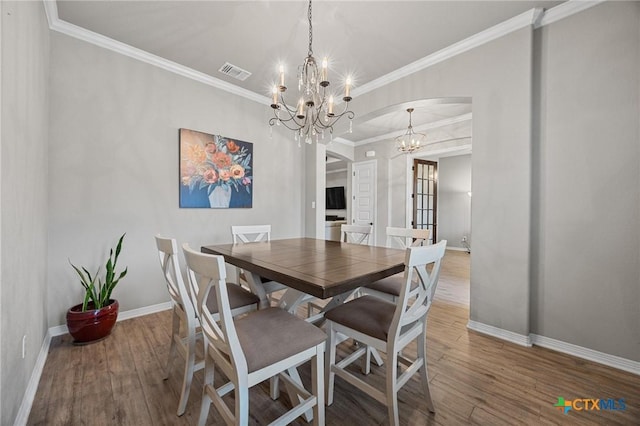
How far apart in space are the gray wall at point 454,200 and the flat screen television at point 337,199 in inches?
109

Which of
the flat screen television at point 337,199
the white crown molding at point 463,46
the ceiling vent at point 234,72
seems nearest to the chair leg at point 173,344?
the ceiling vent at point 234,72

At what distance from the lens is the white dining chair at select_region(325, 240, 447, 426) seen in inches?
48.5

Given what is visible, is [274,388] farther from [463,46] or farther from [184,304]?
[463,46]

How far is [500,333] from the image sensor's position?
7.57 feet

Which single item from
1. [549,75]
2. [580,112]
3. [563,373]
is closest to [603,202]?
[580,112]

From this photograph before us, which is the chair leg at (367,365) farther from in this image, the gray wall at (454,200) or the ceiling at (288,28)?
the gray wall at (454,200)

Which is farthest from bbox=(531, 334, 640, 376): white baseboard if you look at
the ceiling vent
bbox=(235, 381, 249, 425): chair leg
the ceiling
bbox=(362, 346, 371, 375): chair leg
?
the ceiling vent

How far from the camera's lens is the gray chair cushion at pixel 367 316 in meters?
1.33

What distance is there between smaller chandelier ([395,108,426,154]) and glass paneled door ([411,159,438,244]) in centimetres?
49

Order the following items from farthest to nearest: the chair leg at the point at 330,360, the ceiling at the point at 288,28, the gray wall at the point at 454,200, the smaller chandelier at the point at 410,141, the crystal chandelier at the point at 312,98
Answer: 1. the gray wall at the point at 454,200
2. the smaller chandelier at the point at 410,141
3. the ceiling at the point at 288,28
4. the crystal chandelier at the point at 312,98
5. the chair leg at the point at 330,360

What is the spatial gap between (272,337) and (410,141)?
4444 mm

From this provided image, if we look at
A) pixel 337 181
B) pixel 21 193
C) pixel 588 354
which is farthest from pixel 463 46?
pixel 337 181

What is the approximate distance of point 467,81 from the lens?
2539 mm

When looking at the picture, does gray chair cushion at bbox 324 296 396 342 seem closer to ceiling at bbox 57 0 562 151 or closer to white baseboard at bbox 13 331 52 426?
white baseboard at bbox 13 331 52 426
